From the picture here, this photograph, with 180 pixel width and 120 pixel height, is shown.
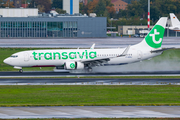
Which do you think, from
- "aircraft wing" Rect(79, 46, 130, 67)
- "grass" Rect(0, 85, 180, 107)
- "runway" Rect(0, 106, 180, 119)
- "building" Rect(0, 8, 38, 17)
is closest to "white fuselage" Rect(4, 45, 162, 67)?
"aircraft wing" Rect(79, 46, 130, 67)

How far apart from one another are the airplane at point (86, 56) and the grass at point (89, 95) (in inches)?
502

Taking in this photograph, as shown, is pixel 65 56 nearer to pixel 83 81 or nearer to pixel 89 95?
pixel 83 81

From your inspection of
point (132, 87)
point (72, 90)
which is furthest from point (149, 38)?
point (72, 90)

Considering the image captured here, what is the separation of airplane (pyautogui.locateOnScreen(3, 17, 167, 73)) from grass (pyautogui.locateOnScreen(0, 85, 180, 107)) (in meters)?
12.8

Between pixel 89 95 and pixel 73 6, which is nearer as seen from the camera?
pixel 89 95

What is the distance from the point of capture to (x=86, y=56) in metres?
48.2

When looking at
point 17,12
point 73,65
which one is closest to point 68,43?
point 73,65

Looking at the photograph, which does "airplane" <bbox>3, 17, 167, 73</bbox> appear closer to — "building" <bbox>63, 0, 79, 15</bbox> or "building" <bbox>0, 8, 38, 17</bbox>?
"building" <bbox>0, 8, 38, 17</bbox>

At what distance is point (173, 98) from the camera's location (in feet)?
92.1

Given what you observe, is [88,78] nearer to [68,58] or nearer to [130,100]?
[68,58]

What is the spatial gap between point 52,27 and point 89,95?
9824 cm

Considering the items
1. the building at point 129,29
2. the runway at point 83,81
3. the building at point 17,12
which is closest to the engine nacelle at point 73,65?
the runway at point 83,81

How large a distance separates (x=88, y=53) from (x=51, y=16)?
3371 inches

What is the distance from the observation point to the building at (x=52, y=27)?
123375 millimetres
